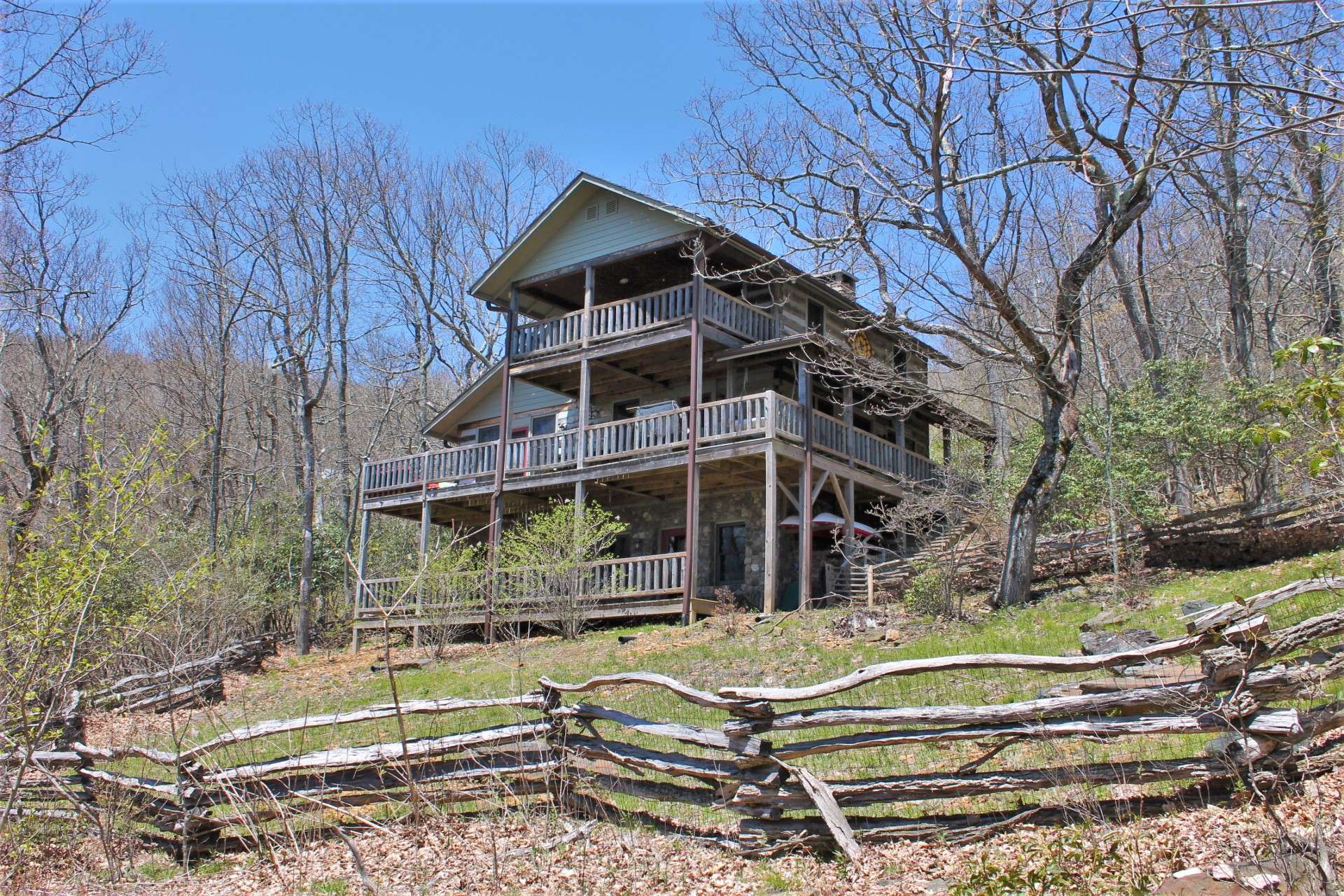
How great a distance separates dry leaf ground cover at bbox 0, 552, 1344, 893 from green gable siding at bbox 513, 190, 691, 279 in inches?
452

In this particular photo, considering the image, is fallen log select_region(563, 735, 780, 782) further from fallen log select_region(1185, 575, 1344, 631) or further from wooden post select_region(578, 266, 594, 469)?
wooden post select_region(578, 266, 594, 469)

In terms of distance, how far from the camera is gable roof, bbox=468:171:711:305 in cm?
2292

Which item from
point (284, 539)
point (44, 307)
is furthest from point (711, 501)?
point (44, 307)

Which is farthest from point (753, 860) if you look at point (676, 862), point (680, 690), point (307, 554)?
point (307, 554)

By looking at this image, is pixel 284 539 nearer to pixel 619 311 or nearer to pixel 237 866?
pixel 619 311

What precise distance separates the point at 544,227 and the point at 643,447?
21.2 feet

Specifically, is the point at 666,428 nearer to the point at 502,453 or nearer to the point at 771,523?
the point at 771,523

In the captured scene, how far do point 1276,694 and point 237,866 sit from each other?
7.98m

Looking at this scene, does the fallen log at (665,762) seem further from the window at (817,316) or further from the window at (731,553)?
the window at (817,316)

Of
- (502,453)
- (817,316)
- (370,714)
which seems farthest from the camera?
(817,316)

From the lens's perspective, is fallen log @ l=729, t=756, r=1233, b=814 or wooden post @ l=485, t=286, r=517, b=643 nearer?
fallen log @ l=729, t=756, r=1233, b=814

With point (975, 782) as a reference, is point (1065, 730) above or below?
above

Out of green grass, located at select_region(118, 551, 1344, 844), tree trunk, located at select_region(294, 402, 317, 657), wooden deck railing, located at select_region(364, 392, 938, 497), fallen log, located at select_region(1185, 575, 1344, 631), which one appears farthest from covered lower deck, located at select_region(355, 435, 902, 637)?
fallen log, located at select_region(1185, 575, 1344, 631)

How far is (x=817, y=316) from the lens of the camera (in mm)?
24984
